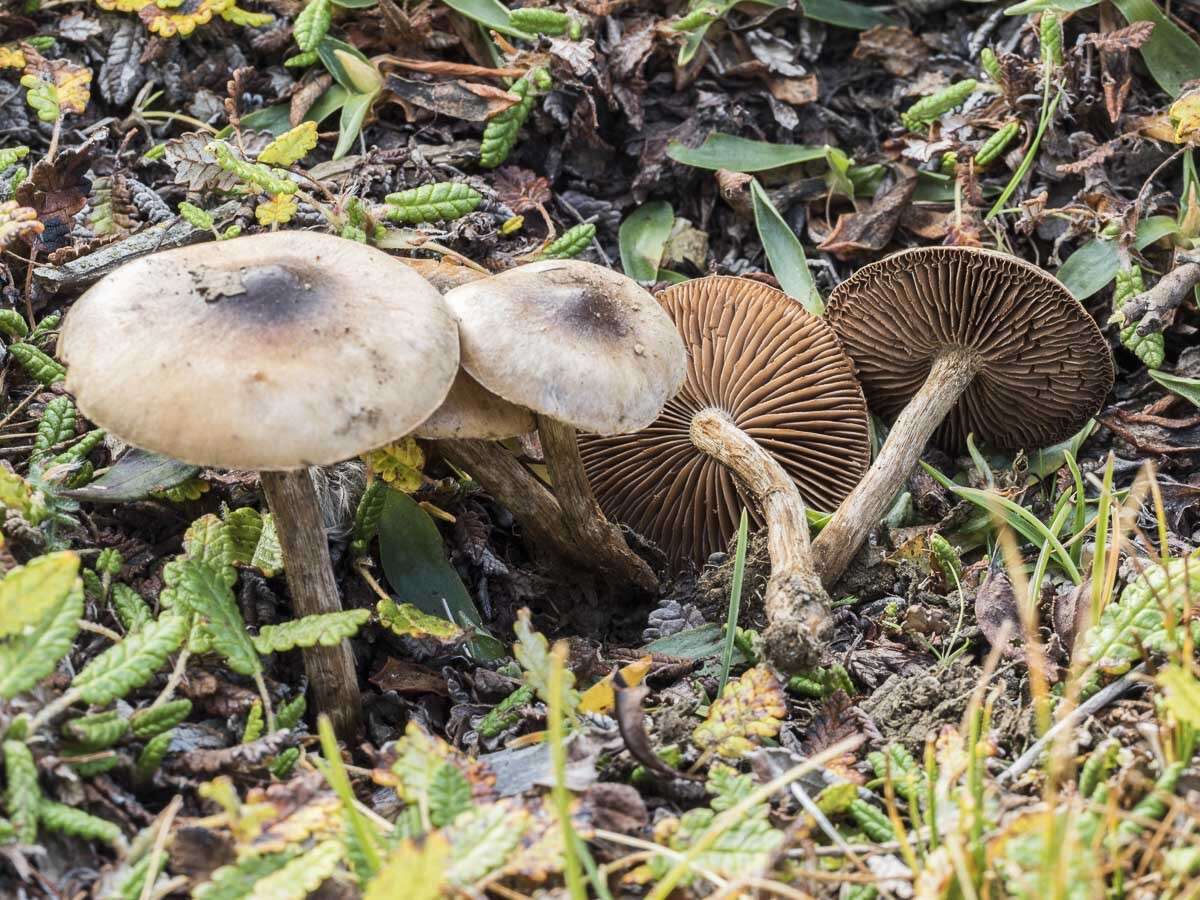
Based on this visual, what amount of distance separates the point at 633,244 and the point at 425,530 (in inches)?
56.0

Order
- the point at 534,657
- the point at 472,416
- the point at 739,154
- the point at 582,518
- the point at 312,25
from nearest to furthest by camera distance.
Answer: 1. the point at 534,657
2. the point at 472,416
3. the point at 582,518
4. the point at 312,25
5. the point at 739,154

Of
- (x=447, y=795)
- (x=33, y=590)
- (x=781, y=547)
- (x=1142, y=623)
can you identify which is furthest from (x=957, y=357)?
(x=33, y=590)

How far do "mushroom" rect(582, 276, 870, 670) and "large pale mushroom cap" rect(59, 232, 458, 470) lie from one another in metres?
1.23

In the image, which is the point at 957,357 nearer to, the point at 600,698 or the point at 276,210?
the point at 600,698

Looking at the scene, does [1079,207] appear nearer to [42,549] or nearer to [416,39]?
[416,39]

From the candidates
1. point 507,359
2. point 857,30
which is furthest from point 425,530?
point 857,30

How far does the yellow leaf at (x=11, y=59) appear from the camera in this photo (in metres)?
3.46

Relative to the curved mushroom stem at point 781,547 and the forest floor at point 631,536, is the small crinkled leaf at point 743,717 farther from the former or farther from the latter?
the curved mushroom stem at point 781,547

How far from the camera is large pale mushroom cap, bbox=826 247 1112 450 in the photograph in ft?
10.1

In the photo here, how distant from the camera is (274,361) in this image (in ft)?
6.50

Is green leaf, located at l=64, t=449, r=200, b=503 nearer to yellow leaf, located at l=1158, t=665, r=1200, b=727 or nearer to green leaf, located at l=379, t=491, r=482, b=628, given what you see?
green leaf, located at l=379, t=491, r=482, b=628

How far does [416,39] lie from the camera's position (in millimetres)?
3826

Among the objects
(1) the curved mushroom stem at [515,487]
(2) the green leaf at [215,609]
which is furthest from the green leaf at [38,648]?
(1) the curved mushroom stem at [515,487]

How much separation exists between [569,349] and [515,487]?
62 centimetres
